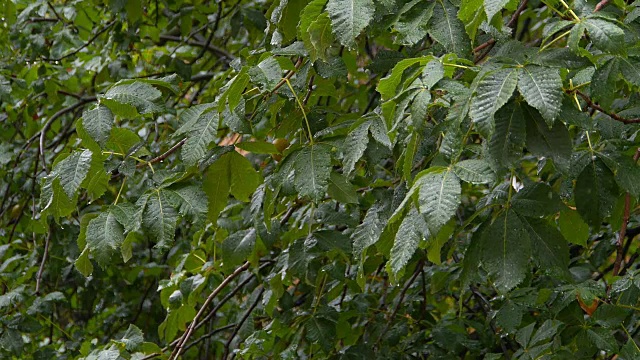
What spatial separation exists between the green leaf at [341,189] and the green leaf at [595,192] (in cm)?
46

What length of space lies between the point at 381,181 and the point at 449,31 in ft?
2.23

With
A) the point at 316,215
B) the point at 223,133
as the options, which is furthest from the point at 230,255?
the point at 223,133

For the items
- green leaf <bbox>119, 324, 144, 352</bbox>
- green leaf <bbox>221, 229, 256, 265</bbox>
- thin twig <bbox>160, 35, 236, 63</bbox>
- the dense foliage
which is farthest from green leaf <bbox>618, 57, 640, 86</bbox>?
thin twig <bbox>160, 35, 236, 63</bbox>

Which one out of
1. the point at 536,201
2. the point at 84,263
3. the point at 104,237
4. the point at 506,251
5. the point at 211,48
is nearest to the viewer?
the point at 506,251

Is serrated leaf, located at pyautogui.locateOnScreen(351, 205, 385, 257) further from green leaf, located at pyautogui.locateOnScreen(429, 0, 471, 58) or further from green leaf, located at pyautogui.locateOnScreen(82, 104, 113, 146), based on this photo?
green leaf, located at pyautogui.locateOnScreen(82, 104, 113, 146)

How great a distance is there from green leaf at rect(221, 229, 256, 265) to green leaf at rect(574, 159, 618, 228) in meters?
0.91

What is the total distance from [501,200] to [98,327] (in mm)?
2865

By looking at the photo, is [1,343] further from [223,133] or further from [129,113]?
[129,113]

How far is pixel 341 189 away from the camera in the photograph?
5.91 feet

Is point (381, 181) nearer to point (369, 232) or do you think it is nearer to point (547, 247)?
point (369, 232)

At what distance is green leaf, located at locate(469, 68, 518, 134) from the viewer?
131 cm

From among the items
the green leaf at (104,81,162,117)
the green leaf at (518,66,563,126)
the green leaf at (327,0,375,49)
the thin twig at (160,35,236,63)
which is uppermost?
the green leaf at (327,0,375,49)

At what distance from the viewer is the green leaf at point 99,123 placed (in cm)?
176

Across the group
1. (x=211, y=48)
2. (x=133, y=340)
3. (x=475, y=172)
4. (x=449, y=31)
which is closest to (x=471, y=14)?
(x=449, y=31)
